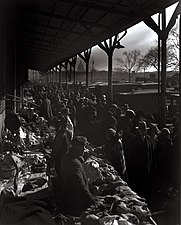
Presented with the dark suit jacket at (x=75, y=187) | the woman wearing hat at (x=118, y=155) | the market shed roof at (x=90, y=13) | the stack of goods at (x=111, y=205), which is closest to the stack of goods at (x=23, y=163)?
the dark suit jacket at (x=75, y=187)

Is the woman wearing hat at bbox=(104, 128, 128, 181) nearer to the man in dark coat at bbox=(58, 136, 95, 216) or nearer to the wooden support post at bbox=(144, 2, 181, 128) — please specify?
the man in dark coat at bbox=(58, 136, 95, 216)

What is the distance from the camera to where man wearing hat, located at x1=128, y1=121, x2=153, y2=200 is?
12.8ft

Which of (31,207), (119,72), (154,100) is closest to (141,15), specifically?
(31,207)

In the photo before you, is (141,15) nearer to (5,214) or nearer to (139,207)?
(139,207)

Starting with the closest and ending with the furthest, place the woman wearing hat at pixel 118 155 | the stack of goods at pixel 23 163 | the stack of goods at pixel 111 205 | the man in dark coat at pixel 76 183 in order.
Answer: the stack of goods at pixel 111 205 → the man in dark coat at pixel 76 183 → the stack of goods at pixel 23 163 → the woman wearing hat at pixel 118 155

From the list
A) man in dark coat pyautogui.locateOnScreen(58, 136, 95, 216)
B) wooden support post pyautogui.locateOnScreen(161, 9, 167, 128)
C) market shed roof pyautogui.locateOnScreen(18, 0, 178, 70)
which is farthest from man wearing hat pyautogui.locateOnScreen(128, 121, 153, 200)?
market shed roof pyautogui.locateOnScreen(18, 0, 178, 70)

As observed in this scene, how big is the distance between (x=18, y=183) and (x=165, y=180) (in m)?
1.55

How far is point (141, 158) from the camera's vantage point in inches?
154

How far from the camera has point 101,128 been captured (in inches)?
235

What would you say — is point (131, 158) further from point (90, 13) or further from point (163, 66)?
point (90, 13)

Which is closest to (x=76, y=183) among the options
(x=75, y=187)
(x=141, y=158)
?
(x=75, y=187)

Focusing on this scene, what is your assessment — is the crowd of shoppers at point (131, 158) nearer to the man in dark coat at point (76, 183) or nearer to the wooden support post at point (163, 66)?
the man in dark coat at point (76, 183)

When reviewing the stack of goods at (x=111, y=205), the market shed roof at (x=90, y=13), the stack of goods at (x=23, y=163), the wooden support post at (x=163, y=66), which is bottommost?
the stack of goods at (x=111, y=205)

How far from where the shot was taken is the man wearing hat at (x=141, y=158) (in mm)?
3895
